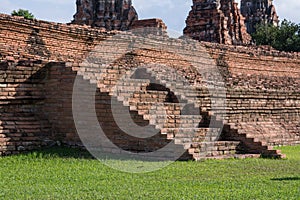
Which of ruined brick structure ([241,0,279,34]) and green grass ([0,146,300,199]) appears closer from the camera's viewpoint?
green grass ([0,146,300,199])

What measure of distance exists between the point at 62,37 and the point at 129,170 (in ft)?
21.5

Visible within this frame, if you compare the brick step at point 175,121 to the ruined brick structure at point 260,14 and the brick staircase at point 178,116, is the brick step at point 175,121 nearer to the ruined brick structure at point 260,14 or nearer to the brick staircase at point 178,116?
the brick staircase at point 178,116

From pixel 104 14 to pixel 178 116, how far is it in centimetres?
1777

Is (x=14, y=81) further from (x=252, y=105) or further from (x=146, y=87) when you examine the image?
(x=252, y=105)

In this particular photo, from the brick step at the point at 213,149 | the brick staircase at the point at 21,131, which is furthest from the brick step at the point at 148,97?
A: the brick staircase at the point at 21,131

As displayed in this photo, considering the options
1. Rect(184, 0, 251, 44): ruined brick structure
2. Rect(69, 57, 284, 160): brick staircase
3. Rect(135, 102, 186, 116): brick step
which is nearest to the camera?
Rect(69, 57, 284, 160): brick staircase

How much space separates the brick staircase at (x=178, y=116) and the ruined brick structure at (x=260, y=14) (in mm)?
37645

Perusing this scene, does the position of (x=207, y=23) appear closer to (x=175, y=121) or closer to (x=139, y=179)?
(x=175, y=121)

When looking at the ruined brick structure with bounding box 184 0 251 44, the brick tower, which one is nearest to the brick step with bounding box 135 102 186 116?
the ruined brick structure with bounding box 184 0 251 44

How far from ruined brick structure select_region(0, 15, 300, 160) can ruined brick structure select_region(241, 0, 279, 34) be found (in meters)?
33.4

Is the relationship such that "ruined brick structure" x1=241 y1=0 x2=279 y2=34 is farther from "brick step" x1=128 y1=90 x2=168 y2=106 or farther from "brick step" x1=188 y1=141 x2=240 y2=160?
"brick step" x1=188 y1=141 x2=240 y2=160

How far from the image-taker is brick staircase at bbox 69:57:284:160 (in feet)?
30.4

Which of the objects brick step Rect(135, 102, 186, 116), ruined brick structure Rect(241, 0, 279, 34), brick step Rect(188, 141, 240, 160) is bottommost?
brick step Rect(188, 141, 240, 160)

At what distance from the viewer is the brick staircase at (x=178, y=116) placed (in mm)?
9273
